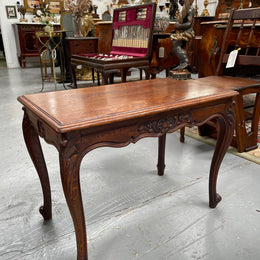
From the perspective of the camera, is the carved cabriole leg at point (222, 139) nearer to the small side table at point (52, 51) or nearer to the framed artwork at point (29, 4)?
the small side table at point (52, 51)

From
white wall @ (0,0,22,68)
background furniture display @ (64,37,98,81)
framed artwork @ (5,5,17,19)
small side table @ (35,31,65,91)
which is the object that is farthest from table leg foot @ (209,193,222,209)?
framed artwork @ (5,5,17,19)

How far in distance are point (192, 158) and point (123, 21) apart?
2245 mm

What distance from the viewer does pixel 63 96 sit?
1111mm

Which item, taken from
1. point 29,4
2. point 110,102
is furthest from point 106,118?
point 29,4

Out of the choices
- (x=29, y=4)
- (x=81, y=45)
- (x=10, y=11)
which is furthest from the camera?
(x=29, y=4)

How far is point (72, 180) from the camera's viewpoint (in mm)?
827

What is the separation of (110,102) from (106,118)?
21 centimetres

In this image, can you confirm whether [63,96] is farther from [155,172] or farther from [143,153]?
[143,153]

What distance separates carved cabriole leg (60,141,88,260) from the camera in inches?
31.1

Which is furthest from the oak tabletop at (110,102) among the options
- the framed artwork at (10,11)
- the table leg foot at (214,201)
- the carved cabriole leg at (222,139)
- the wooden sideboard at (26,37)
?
the framed artwork at (10,11)

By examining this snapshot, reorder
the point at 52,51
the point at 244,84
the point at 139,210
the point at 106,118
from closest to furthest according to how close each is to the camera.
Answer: the point at 106,118 → the point at 139,210 → the point at 244,84 → the point at 52,51

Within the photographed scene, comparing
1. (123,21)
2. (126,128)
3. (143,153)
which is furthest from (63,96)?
(123,21)

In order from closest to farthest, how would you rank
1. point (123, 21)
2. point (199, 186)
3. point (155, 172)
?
point (199, 186) → point (155, 172) → point (123, 21)

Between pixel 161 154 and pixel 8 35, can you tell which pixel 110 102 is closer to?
pixel 161 154
